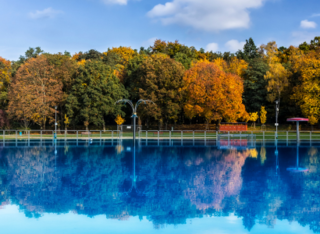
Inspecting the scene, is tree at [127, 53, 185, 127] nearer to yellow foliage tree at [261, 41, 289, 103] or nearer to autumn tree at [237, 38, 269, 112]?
autumn tree at [237, 38, 269, 112]

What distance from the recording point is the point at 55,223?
30.3 ft

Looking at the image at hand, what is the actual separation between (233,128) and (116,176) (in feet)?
127

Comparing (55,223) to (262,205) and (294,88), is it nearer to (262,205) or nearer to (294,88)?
(262,205)

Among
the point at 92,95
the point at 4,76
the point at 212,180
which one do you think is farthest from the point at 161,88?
the point at 212,180

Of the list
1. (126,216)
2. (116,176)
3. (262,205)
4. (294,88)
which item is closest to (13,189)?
(116,176)

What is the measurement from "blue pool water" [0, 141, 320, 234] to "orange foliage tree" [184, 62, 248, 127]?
3097 centimetres

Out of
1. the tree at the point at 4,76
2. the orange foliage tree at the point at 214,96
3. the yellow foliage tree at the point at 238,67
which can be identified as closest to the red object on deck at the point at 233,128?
the orange foliage tree at the point at 214,96

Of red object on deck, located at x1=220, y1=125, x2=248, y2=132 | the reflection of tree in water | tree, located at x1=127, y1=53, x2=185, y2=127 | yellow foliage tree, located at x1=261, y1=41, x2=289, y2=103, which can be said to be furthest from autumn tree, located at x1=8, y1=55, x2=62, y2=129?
the reflection of tree in water

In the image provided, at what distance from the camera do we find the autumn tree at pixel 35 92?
2203 inches

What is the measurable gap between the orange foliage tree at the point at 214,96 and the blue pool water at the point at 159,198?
31.0m

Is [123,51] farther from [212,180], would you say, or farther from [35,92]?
[212,180]

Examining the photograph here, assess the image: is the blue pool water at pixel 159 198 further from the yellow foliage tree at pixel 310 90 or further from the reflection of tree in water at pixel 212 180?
the yellow foliage tree at pixel 310 90

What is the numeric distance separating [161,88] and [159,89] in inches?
16.8

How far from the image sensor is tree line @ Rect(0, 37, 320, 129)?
51.1m
